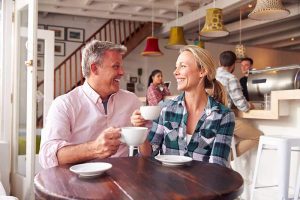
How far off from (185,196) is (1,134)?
11.6 ft

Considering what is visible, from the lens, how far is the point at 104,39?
9.30 meters

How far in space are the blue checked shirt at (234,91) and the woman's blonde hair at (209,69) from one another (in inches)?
57.2

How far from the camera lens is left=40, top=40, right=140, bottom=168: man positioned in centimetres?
173

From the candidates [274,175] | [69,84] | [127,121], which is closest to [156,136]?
[127,121]

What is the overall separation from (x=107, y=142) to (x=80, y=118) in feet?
1.94

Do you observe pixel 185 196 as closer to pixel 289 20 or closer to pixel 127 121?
pixel 127 121

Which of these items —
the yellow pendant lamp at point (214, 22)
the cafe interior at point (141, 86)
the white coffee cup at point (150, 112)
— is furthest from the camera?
the yellow pendant lamp at point (214, 22)

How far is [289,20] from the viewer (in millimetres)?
8266

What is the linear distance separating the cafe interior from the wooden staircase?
28 mm

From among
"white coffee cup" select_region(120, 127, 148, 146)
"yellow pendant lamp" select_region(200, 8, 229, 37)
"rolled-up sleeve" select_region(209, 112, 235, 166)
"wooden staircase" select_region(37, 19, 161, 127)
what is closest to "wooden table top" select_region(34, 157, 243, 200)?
"white coffee cup" select_region(120, 127, 148, 146)

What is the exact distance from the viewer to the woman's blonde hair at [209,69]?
1.96 metres

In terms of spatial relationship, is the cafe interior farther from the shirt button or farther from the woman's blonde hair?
the woman's blonde hair

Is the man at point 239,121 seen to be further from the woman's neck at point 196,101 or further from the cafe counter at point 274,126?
the woman's neck at point 196,101

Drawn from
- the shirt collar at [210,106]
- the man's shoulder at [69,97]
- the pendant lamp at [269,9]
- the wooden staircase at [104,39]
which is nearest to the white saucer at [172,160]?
the shirt collar at [210,106]
